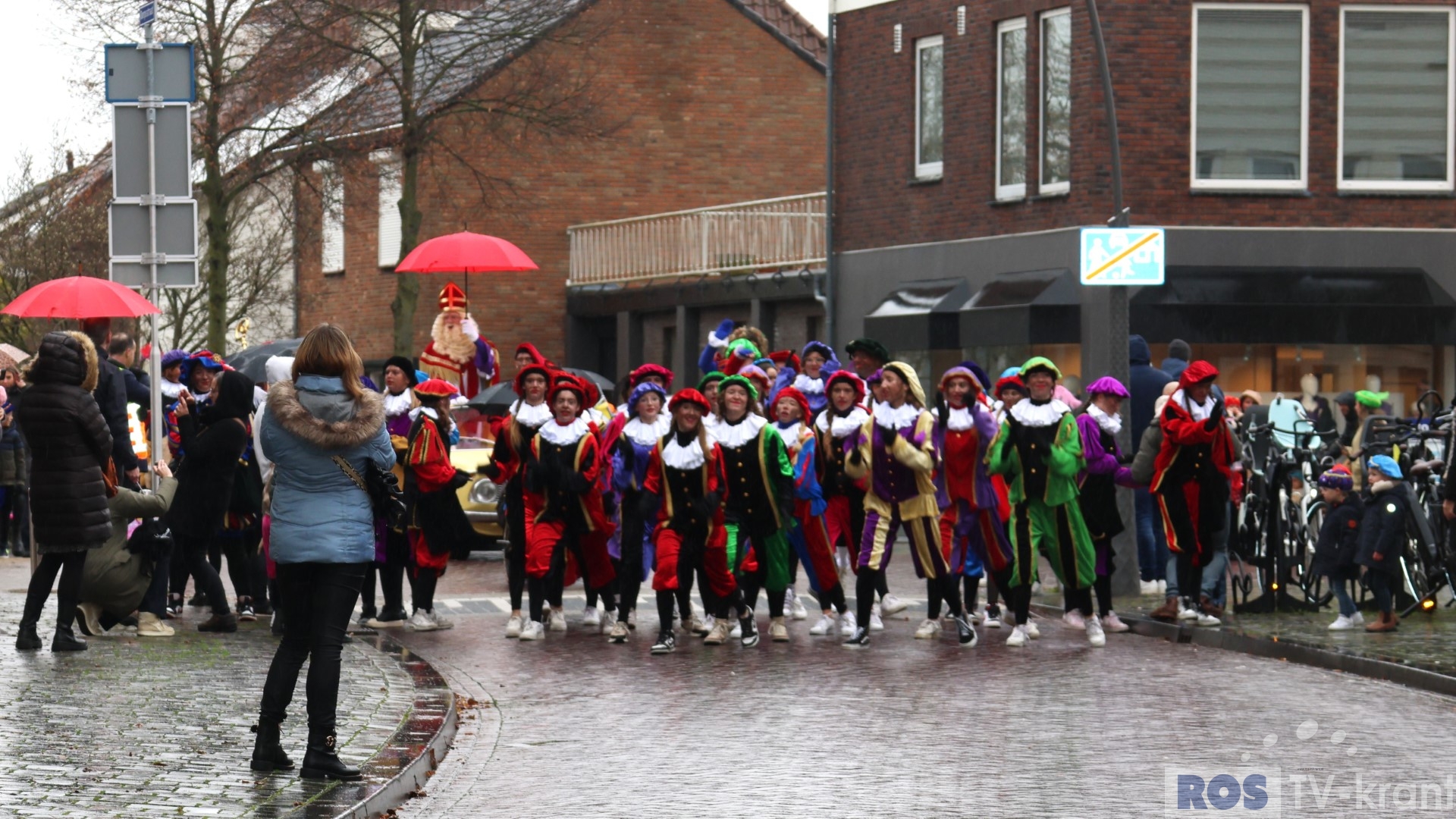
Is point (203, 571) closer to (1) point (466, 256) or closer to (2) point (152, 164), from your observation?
(2) point (152, 164)

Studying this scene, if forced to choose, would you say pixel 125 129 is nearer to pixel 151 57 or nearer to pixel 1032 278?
pixel 151 57

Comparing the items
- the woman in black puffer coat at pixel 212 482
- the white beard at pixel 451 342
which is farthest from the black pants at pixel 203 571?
the white beard at pixel 451 342

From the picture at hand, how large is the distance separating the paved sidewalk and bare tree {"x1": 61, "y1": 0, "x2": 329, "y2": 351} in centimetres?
2231

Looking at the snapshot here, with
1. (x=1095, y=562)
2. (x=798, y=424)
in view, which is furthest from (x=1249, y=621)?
(x=798, y=424)

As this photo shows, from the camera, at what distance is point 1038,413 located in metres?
14.0

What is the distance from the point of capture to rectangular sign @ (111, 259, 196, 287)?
13.0 metres

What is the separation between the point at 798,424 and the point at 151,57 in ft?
15.4

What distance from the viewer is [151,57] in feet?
43.1

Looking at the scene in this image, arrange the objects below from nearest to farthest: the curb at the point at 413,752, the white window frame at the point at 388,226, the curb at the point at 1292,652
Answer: the curb at the point at 413,752 < the curb at the point at 1292,652 < the white window frame at the point at 388,226

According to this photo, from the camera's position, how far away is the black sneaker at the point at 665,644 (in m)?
13.3

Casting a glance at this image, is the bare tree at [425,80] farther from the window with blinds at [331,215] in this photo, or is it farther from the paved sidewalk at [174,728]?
the paved sidewalk at [174,728]

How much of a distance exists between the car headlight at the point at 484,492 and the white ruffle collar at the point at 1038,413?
9.08 metres

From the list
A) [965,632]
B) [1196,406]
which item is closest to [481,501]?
[965,632]

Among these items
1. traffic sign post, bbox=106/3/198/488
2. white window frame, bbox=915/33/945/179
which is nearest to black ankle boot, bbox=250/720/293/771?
traffic sign post, bbox=106/3/198/488
